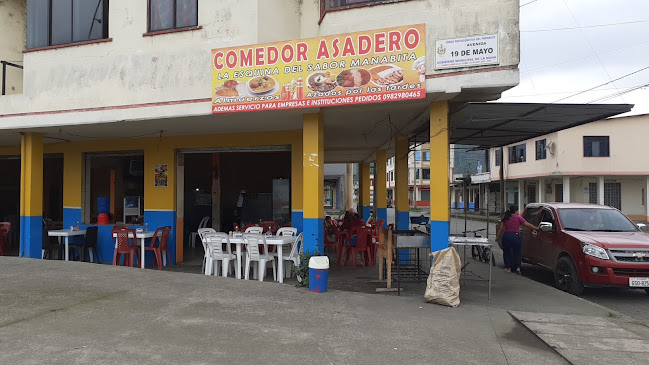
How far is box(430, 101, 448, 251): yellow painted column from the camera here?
714 centimetres

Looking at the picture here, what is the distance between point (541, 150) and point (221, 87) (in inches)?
1123

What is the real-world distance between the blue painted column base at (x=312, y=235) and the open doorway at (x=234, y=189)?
6013mm

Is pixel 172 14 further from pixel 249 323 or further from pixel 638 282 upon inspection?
pixel 638 282

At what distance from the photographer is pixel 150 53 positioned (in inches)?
345

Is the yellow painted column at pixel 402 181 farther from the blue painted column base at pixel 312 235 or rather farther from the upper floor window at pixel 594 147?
the upper floor window at pixel 594 147

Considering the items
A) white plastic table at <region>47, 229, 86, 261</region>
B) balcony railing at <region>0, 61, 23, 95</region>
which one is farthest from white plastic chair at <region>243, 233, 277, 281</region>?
balcony railing at <region>0, 61, 23, 95</region>

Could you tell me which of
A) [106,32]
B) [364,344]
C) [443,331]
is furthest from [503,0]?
[106,32]

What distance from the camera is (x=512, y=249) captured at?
32.1 ft

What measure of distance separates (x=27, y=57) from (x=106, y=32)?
2.17m

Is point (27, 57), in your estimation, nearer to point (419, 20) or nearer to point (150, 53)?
point (150, 53)

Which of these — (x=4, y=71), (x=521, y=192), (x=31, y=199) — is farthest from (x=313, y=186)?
(x=521, y=192)

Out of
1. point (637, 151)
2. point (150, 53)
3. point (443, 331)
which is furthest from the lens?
point (637, 151)

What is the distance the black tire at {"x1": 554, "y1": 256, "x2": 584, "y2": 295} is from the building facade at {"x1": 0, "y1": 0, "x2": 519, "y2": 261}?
2.84 metres

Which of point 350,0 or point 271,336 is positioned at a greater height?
point 350,0
